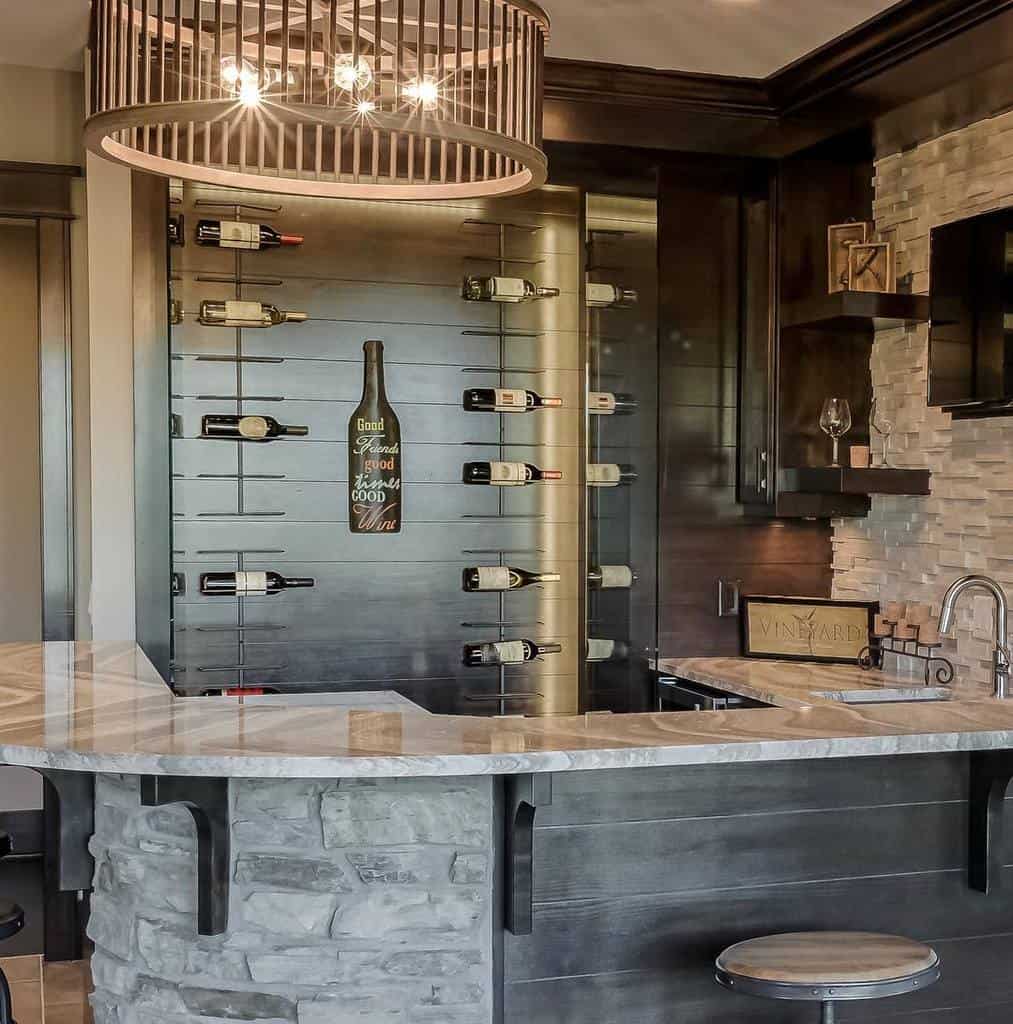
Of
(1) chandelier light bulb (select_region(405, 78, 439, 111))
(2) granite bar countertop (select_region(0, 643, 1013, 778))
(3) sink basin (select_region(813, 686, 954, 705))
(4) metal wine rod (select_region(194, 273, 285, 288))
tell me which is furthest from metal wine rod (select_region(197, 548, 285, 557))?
(1) chandelier light bulb (select_region(405, 78, 439, 111))

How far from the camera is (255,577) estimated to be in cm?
401

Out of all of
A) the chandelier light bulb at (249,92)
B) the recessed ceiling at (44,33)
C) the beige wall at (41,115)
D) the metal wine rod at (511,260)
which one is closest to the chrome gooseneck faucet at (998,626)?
the metal wine rod at (511,260)

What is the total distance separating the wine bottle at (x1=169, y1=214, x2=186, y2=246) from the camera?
3.47 meters

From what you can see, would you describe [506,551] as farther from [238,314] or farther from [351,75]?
[351,75]

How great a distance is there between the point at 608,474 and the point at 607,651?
1.68 feet

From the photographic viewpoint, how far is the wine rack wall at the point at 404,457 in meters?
4.01

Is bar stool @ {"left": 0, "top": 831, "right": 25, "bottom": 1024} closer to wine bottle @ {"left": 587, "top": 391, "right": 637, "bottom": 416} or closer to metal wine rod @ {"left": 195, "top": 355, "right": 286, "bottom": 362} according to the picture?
metal wine rod @ {"left": 195, "top": 355, "right": 286, "bottom": 362}

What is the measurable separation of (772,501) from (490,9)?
2.50 meters

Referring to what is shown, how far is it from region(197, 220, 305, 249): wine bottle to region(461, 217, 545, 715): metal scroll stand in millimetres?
627

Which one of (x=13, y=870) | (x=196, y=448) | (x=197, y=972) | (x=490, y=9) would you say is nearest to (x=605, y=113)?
(x=196, y=448)

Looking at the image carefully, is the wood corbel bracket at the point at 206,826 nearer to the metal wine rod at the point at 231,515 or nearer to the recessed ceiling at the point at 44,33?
the metal wine rod at the point at 231,515

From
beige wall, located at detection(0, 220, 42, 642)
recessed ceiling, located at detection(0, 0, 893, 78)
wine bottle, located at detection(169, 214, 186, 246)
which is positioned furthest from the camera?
beige wall, located at detection(0, 220, 42, 642)

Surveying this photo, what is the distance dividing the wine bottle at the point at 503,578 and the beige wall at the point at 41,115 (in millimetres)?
1888

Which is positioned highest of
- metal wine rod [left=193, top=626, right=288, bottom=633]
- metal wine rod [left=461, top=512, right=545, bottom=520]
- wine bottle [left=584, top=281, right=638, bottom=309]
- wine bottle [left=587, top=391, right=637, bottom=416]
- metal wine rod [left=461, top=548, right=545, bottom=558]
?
wine bottle [left=584, top=281, right=638, bottom=309]
